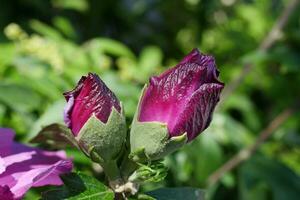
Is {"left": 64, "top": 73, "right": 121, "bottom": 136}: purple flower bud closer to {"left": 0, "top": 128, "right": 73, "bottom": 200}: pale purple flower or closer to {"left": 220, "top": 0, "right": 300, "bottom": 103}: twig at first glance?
{"left": 0, "top": 128, "right": 73, "bottom": 200}: pale purple flower

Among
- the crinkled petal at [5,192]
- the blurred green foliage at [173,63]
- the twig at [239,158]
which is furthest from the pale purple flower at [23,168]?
the twig at [239,158]

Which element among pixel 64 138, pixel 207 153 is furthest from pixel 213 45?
pixel 64 138

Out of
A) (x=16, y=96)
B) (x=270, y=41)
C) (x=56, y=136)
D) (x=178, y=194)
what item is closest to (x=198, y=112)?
(x=178, y=194)

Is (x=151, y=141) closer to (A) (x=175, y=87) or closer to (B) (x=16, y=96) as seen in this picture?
(A) (x=175, y=87)

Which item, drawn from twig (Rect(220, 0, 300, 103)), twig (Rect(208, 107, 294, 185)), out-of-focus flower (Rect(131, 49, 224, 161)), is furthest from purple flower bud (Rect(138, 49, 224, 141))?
twig (Rect(220, 0, 300, 103))

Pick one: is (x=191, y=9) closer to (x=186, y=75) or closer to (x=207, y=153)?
(x=207, y=153)
